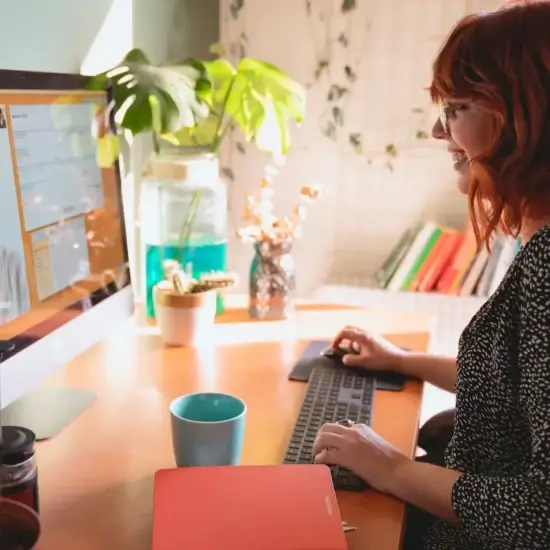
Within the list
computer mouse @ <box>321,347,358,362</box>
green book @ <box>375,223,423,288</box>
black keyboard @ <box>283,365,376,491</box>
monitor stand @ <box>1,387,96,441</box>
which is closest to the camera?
black keyboard @ <box>283,365,376,491</box>

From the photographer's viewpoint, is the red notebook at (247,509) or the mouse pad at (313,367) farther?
the mouse pad at (313,367)

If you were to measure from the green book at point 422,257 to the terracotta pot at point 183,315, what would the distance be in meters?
1.11

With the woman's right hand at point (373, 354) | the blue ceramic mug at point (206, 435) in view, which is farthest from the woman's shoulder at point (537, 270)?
the woman's right hand at point (373, 354)

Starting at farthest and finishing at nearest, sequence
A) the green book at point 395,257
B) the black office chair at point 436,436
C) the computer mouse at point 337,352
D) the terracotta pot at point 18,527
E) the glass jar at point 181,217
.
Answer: the green book at point 395,257, the glass jar at point 181,217, the computer mouse at point 337,352, the black office chair at point 436,436, the terracotta pot at point 18,527

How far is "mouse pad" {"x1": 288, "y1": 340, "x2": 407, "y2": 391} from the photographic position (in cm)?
129

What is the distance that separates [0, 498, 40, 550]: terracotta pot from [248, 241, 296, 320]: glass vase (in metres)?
0.94

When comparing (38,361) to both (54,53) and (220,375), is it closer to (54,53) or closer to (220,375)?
(220,375)

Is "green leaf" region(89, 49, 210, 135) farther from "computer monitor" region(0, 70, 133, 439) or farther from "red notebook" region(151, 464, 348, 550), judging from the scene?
"red notebook" region(151, 464, 348, 550)

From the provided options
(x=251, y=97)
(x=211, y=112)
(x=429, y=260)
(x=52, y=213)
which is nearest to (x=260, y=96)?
(x=251, y=97)

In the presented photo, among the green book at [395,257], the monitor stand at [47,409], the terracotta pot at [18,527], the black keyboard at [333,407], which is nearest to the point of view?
the terracotta pot at [18,527]

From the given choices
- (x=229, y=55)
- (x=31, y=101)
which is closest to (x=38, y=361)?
(x=31, y=101)

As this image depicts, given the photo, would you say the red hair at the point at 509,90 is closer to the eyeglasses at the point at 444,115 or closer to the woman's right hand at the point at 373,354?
the eyeglasses at the point at 444,115

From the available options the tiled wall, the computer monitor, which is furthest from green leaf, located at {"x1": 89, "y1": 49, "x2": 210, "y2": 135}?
the tiled wall

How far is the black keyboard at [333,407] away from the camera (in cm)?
98
